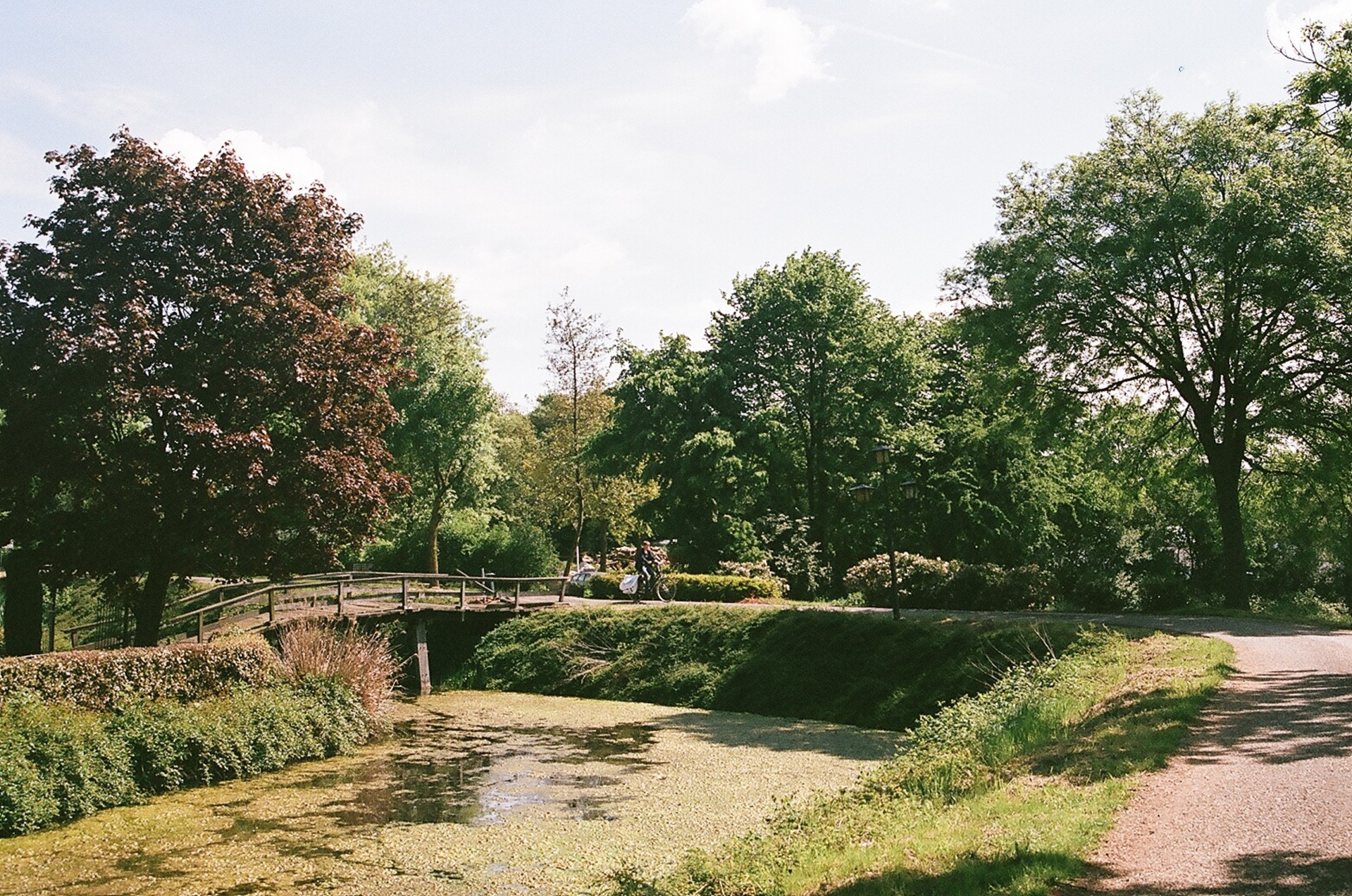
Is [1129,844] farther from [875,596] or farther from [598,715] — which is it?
[875,596]

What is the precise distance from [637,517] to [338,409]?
21045 millimetres

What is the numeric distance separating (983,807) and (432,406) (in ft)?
117

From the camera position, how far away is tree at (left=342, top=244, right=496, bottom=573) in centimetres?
4134

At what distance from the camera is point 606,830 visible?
491 inches

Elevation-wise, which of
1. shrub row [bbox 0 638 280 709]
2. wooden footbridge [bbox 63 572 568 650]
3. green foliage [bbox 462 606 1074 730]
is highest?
wooden footbridge [bbox 63 572 568 650]

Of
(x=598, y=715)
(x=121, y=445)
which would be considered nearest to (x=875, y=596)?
(x=598, y=715)

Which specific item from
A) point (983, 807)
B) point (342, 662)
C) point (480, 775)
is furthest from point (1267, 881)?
point (342, 662)

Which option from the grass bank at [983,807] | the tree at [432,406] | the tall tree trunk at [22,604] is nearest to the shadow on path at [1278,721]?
the grass bank at [983,807]

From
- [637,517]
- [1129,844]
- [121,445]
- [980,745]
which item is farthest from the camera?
[637,517]

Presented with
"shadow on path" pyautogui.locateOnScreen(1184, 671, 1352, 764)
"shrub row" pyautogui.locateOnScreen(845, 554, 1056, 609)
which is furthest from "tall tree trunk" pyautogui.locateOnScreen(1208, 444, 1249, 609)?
"shadow on path" pyautogui.locateOnScreen(1184, 671, 1352, 764)

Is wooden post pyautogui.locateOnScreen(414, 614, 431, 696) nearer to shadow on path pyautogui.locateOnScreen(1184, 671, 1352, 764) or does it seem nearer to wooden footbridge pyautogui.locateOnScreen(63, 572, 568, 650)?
wooden footbridge pyautogui.locateOnScreen(63, 572, 568, 650)

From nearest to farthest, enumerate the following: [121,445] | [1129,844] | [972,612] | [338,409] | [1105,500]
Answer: [1129,844] < [121,445] < [338,409] < [972,612] < [1105,500]

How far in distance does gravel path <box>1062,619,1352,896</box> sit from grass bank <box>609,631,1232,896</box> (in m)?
0.28

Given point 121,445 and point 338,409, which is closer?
point 121,445
